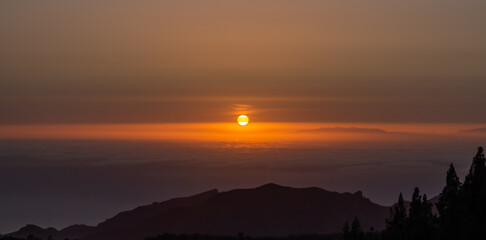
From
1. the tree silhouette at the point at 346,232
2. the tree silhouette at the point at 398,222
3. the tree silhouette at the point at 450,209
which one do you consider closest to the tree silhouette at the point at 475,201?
the tree silhouette at the point at 450,209

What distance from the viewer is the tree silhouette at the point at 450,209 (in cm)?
6406

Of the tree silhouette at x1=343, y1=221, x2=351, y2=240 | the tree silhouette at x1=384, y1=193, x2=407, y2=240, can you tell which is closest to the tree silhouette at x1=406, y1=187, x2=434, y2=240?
the tree silhouette at x1=384, y1=193, x2=407, y2=240

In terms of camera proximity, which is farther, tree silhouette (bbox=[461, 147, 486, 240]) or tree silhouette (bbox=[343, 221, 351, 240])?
tree silhouette (bbox=[343, 221, 351, 240])

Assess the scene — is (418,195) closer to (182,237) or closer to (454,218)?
(454,218)

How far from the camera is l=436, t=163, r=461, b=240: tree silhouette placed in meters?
64.1

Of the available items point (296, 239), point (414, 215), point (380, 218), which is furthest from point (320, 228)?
point (414, 215)

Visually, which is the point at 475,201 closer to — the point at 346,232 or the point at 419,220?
the point at 419,220

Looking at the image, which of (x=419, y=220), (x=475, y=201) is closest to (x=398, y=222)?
(x=419, y=220)

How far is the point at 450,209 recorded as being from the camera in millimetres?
69125

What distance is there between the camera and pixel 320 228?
649 feet

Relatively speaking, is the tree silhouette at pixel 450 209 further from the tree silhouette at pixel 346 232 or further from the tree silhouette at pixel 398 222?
the tree silhouette at pixel 346 232

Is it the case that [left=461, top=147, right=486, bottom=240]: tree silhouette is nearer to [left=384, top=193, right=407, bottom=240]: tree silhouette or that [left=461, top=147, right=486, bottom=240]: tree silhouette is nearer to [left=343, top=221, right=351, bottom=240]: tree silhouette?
[left=384, top=193, right=407, bottom=240]: tree silhouette

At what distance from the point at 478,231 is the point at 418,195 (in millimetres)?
9412

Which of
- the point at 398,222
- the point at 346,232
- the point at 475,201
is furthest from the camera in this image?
the point at 398,222
